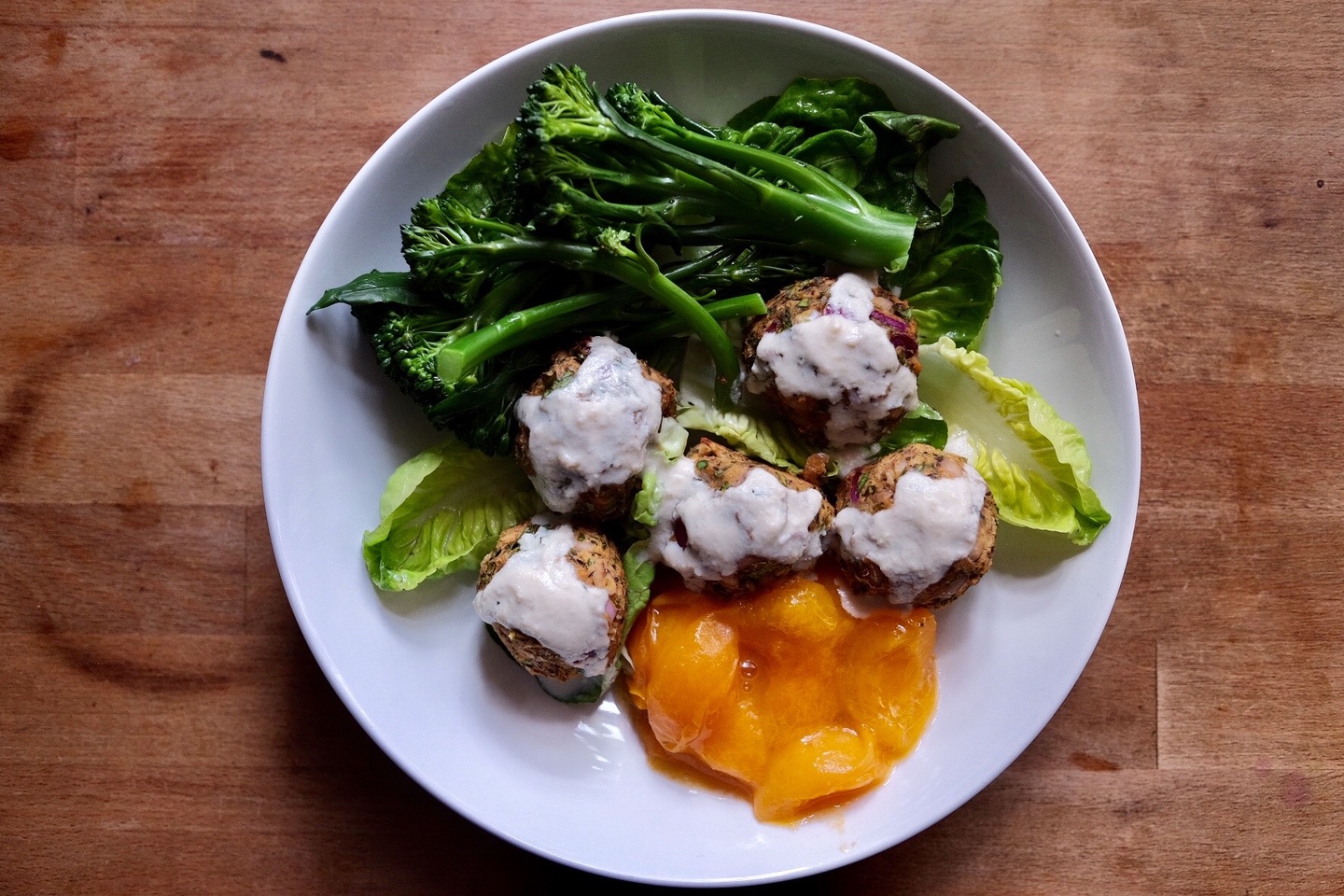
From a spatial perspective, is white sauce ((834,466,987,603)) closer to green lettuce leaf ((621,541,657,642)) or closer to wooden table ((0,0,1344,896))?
green lettuce leaf ((621,541,657,642))

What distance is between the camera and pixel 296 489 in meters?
2.35

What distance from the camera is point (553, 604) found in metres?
2.23

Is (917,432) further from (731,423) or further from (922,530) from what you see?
(731,423)

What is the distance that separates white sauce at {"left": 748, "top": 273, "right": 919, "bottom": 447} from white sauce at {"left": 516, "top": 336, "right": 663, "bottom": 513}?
35 centimetres

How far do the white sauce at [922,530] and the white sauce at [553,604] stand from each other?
0.73 meters

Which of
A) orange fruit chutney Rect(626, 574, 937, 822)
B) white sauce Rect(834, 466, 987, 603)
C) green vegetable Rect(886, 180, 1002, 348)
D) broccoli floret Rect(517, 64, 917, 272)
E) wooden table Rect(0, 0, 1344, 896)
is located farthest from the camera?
wooden table Rect(0, 0, 1344, 896)

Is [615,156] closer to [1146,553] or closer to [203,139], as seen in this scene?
[203,139]

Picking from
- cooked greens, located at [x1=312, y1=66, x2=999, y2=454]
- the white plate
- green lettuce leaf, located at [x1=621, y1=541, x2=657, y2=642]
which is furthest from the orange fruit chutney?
cooked greens, located at [x1=312, y1=66, x2=999, y2=454]

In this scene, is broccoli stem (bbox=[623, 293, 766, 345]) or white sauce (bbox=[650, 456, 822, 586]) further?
broccoli stem (bbox=[623, 293, 766, 345])

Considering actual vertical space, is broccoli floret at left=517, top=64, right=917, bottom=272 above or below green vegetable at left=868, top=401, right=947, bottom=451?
above

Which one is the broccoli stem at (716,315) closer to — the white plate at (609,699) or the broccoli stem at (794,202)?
the broccoli stem at (794,202)

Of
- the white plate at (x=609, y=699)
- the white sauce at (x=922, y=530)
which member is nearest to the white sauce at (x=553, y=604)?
the white plate at (x=609, y=699)

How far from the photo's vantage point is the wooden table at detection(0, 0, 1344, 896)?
276 centimetres

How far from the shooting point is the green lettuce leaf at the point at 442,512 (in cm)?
245
